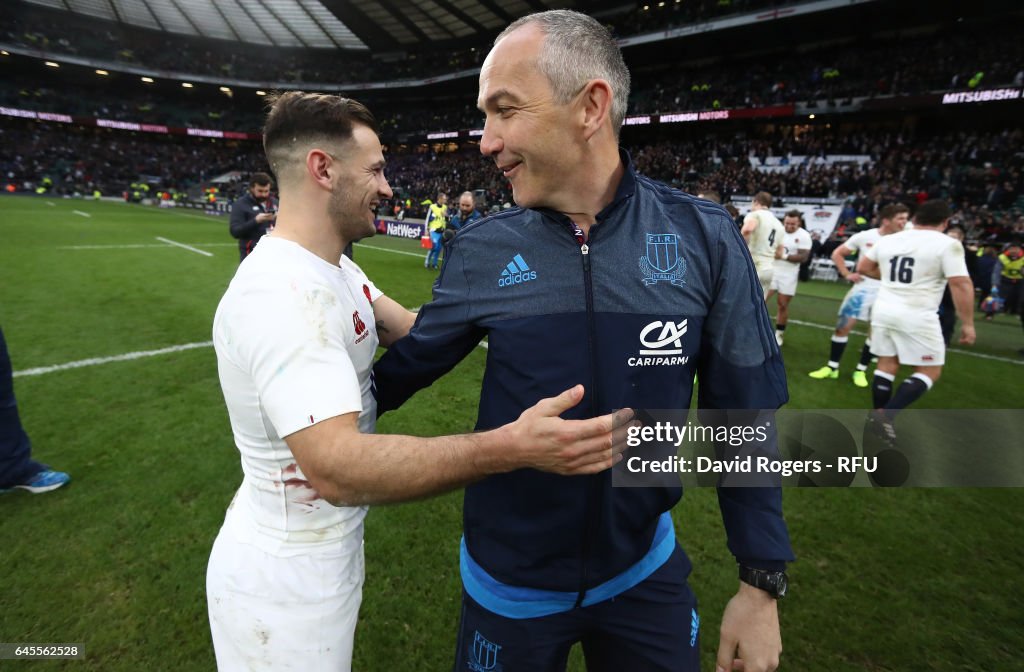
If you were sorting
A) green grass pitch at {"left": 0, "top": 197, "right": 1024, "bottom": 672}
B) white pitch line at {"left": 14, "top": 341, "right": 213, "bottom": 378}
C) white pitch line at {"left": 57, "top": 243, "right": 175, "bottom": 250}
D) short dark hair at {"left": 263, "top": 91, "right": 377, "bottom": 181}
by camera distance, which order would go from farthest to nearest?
white pitch line at {"left": 57, "top": 243, "right": 175, "bottom": 250}
white pitch line at {"left": 14, "top": 341, "right": 213, "bottom": 378}
green grass pitch at {"left": 0, "top": 197, "right": 1024, "bottom": 672}
short dark hair at {"left": 263, "top": 91, "right": 377, "bottom": 181}

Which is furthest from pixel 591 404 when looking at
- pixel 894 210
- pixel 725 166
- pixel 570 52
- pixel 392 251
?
pixel 725 166

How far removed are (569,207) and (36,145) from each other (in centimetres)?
6453

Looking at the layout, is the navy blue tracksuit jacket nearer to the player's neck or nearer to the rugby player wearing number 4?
the player's neck

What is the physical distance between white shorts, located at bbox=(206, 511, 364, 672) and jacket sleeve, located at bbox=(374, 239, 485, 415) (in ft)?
1.86

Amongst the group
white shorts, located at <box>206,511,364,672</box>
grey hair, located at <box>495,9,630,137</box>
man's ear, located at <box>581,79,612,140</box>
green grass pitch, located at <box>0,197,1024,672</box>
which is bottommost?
green grass pitch, located at <box>0,197,1024,672</box>

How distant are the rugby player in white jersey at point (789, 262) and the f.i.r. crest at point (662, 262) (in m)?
7.70

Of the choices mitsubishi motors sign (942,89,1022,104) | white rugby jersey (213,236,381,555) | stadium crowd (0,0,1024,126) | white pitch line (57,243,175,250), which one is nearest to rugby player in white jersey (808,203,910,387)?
white rugby jersey (213,236,381,555)

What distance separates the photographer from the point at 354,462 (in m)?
1.16

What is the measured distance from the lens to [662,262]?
4.90ft

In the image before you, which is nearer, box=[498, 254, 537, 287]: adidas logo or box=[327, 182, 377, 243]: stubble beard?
box=[498, 254, 537, 287]: adidas logo

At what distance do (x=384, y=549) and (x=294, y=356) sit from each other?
249 cm

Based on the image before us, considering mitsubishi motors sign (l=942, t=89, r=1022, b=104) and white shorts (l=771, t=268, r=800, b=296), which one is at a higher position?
mitsubishi motors sign (l=942, t=89, r=1022, b=104)

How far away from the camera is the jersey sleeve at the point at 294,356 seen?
1194 mm

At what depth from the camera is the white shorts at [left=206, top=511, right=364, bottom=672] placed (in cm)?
145
